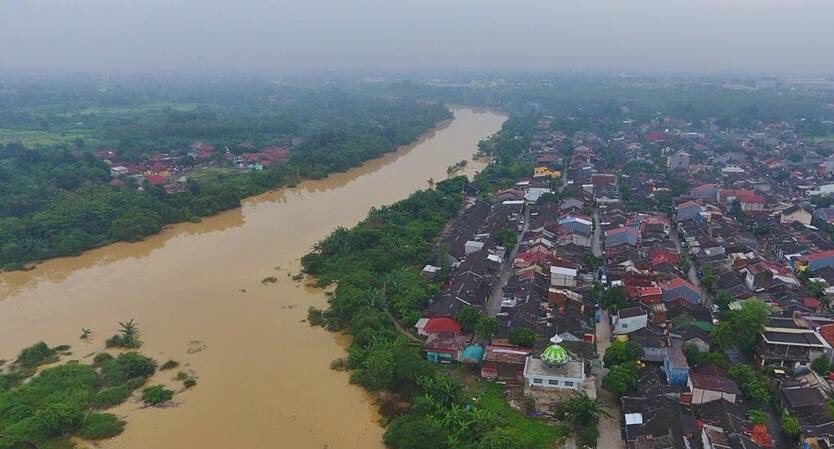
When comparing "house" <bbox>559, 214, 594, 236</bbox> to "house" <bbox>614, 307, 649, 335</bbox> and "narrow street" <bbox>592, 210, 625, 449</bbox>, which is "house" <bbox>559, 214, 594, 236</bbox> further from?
"house" <bbox>614, 307, 649, 335</bbox>

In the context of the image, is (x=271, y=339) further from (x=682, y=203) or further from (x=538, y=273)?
(x=682, y=203)

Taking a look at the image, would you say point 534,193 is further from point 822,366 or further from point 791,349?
point 822,366

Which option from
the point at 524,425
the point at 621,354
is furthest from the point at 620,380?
the point at 524,425

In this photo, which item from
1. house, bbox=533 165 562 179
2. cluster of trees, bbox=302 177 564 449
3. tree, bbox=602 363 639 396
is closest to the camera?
cluster of trees, bbox=302 177 564 449

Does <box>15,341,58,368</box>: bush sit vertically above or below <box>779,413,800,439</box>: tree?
below

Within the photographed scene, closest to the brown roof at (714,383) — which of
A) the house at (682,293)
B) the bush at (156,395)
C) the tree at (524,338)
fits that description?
the tree at (524,338)

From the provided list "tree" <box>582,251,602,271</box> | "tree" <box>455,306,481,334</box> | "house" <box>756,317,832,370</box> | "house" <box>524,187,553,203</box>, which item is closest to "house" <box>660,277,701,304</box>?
"house" <box>756,317,832,370</box>
